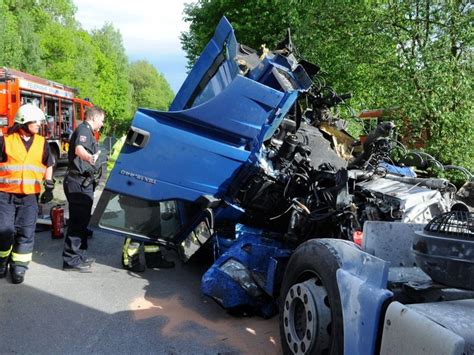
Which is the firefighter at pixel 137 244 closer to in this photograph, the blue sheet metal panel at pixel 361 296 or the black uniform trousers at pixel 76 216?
the black uniform trousers at pixel 76 216

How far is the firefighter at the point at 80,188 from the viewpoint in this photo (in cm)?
469

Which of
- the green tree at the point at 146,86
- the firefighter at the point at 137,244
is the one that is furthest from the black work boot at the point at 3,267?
the green tree at the point at 146,86

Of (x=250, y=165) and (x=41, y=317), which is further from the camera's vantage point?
(x=250, y=165)

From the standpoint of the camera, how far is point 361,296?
206 cm

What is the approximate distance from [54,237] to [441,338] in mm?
5353

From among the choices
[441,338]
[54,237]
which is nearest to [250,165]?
[441,338]

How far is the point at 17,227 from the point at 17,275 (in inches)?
18.4

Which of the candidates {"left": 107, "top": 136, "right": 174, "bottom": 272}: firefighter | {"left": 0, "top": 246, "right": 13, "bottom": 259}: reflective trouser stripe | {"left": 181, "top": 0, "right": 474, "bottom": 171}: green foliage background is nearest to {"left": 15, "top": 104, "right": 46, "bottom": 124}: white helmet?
{"left": 107, "top": 136, "right": 174, "bottom": 272}: firefighter

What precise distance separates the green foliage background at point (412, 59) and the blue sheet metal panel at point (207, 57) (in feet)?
13.3

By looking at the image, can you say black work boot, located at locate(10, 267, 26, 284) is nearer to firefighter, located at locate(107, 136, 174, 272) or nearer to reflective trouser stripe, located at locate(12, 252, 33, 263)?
reflective trouser stripe, located at locate(12, 252, 33, 263)

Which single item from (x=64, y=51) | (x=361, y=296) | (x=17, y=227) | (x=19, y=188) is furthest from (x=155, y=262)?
(x=64, y=51)

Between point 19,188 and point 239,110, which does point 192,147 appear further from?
point 19,188

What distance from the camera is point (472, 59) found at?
24.2 ft

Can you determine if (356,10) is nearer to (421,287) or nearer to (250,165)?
(250,165)
